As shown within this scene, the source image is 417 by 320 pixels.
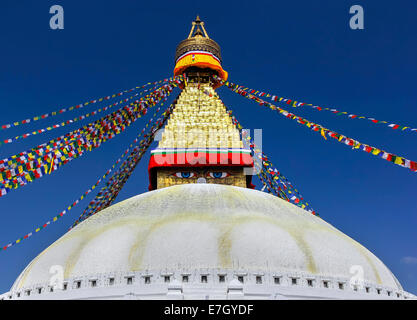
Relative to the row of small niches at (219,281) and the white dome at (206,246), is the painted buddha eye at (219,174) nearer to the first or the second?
the white dome at (206,246)

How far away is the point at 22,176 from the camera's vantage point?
25.6 ft

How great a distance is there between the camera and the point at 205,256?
5086mm

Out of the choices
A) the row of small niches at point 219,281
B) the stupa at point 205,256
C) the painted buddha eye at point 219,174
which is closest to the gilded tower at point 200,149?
the painted buddha eye at point 219,174

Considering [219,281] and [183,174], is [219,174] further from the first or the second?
[219,281]

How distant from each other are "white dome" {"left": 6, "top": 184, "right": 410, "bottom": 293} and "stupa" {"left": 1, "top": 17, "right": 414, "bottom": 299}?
1 cm

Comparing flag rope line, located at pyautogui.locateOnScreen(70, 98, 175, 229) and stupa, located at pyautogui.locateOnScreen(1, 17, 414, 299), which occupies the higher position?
flag rope line, located at pyautogui.locateOnScreen(70, 98, 175, 229)

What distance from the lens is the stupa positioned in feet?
16.2

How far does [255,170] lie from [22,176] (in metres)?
6.77

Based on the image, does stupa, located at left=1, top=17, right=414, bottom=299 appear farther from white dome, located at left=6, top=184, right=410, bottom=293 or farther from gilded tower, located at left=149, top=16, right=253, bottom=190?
gilded tower, located at left=149, top=16, right=253, bottom=190

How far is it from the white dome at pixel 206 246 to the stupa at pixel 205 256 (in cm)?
1

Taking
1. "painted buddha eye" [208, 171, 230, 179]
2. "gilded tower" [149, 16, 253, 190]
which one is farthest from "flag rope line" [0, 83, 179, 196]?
"painted buddha eye" [208, 171, 230, 179]

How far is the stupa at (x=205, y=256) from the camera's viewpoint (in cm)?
493
